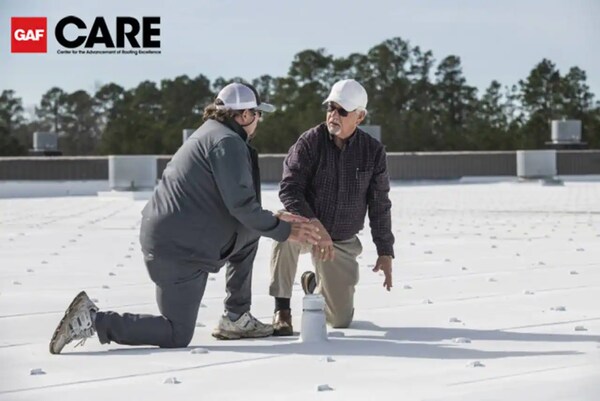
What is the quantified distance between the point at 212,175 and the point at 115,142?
170ft

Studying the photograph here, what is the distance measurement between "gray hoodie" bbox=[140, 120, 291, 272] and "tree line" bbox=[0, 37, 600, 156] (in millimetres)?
48278

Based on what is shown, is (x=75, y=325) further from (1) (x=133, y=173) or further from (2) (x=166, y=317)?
(1) (x=133, y=173)

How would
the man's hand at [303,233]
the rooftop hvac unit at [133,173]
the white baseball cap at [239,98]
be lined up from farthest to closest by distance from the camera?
1. the rooftop hvac unit at [133,173]
2. the white baseball cap at [239,98]
3. the man's hand at [303,233]

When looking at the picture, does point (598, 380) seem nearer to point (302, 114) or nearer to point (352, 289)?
point (352, 289)

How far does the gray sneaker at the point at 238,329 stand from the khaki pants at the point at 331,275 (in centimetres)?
22

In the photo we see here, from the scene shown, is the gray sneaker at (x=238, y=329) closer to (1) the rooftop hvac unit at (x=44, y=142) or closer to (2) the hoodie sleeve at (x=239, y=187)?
(2) the hoodie sleeve at (x=239, y=187)

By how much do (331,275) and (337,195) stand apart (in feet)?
1.30

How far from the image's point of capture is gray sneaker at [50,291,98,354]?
17.3ft

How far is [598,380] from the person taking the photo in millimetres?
4566

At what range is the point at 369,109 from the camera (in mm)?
58781

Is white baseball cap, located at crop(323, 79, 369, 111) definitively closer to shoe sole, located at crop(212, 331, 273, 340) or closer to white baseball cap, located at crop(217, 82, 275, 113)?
white baseball cap, located at crop(217, 82, 275, 113)

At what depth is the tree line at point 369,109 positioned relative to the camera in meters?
55.6

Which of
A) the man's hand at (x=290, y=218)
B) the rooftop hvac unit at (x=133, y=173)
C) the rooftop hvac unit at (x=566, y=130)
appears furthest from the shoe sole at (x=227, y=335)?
the rooftop hvac unit at (x=566, y=130)

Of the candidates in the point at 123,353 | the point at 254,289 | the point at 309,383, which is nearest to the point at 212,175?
the point at 123,353
